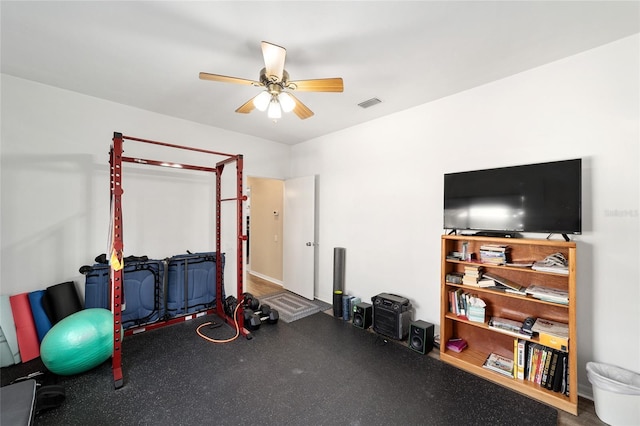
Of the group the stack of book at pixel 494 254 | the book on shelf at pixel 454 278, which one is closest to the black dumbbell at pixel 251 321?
the book on shelf at pixel 454 278

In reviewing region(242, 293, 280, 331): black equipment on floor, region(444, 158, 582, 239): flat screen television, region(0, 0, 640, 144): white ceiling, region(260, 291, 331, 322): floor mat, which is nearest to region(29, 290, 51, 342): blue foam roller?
region(242, 293, 280, 331): black equipment on floor

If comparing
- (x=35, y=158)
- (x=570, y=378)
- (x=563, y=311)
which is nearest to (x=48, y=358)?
(x=35, y=158)

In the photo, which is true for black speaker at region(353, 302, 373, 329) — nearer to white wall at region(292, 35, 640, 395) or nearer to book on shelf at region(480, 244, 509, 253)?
white wall at region(292, 35, 640, 395)

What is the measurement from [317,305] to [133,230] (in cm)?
302

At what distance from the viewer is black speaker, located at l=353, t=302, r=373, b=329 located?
140 inches

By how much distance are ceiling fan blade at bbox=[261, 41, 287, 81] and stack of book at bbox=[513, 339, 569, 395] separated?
10.4 feet

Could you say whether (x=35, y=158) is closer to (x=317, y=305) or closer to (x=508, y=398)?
(x=317, y=305)

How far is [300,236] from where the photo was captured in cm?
495

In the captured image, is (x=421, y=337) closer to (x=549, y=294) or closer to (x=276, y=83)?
(x=549, y=294)

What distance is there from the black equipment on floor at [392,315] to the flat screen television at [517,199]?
117cm

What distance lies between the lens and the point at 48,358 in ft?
7.65

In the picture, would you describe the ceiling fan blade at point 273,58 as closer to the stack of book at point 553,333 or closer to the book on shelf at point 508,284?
the book on shelf at point 508,284

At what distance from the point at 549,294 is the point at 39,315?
202 inches

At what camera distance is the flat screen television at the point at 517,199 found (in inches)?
85.3
